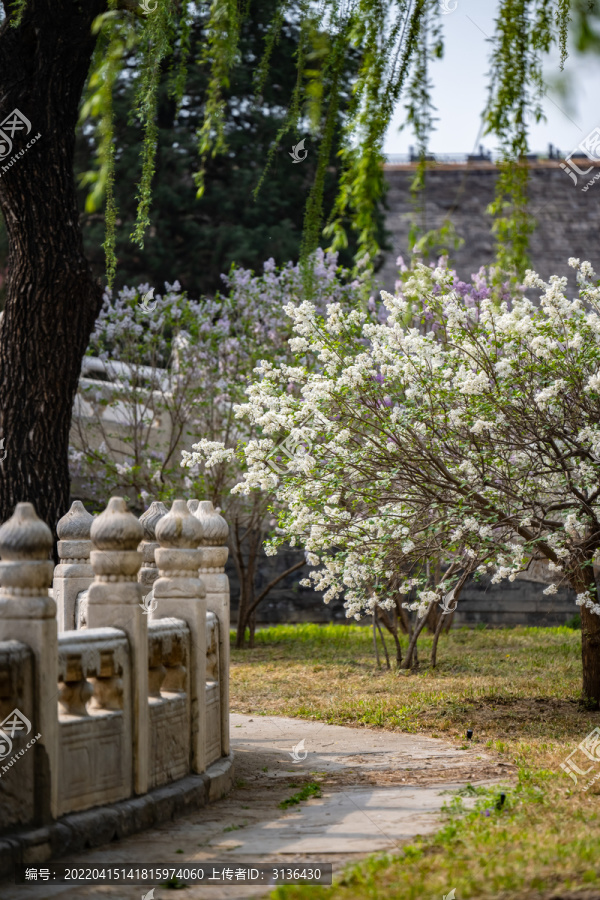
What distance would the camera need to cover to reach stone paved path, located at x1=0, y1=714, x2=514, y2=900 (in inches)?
187

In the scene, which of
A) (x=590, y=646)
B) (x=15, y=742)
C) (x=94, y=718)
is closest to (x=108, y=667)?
(x=94, y=718)

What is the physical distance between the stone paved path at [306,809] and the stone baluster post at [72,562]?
179 cm

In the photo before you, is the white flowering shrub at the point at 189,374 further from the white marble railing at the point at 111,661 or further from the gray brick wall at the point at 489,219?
the white marble railing at the point at 111,661

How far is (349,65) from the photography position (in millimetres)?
3926

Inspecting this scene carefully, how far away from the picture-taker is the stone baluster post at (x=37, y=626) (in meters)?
4.68

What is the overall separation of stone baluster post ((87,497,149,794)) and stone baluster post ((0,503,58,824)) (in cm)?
69

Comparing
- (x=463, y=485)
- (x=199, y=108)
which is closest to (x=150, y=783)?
(x=463, y=485)

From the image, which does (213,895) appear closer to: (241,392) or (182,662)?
(182,662)

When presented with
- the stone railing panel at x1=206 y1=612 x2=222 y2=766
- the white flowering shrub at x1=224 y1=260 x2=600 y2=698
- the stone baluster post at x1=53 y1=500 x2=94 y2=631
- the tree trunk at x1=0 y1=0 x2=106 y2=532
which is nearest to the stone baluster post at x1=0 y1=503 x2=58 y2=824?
the stone railing panel at x1=206 y1=612 x2=222 y2=766

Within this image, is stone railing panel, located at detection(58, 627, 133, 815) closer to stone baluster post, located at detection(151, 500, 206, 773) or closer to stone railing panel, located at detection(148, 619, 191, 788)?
stone railing panel, located at detection(148, 619, 191, 788)

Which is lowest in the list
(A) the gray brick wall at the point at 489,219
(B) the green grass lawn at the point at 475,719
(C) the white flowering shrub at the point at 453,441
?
(B) the green grass lawn at the point at 475,719

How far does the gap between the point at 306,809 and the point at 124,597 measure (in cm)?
182

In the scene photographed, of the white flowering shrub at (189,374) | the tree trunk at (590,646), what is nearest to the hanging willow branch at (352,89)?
the tree trunk at (590,646)

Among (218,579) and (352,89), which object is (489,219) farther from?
(352,89)
